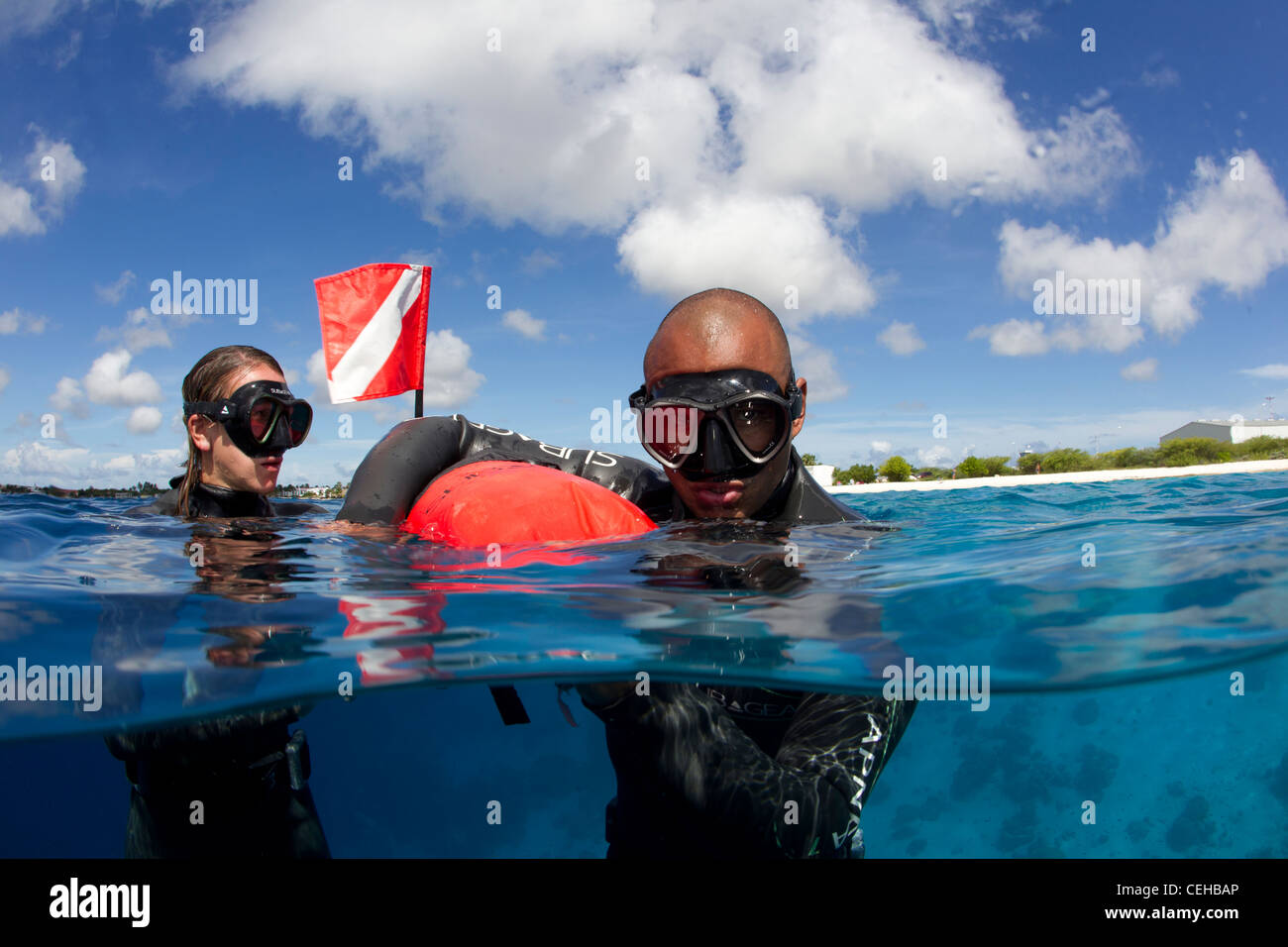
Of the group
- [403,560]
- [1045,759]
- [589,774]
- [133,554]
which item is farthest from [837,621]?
[1045,759]

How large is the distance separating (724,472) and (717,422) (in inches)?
9.8

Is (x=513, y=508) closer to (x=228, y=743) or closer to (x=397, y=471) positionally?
(x=397, y=471)

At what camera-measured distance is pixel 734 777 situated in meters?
2.55

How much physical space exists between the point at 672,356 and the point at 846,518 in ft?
5.12

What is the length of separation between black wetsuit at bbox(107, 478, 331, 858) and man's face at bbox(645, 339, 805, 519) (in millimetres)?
2681

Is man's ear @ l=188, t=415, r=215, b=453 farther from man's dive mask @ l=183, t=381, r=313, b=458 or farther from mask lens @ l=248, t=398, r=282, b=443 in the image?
mask lens @ l=248, t=398, r=282, b=443

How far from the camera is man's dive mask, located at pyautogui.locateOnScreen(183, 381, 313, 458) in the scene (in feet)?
17.1

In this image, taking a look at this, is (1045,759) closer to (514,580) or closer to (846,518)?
(846,518)

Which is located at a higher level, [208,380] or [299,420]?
[208,380]

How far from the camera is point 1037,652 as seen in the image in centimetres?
339

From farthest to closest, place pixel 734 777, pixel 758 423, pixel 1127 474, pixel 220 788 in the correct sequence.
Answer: pixel 1127 474 → pixel 220 788 → pixel 758 423 → pixel 734 777

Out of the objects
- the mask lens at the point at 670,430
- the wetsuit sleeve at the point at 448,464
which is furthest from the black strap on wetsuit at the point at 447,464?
the mask lens at the point at 670,430

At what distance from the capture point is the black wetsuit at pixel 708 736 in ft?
8.46

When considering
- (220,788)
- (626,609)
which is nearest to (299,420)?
(220,788)
